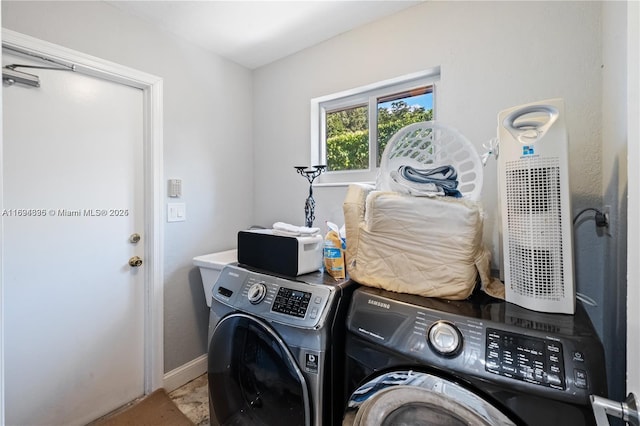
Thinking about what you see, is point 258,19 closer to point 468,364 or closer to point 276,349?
point 276,349

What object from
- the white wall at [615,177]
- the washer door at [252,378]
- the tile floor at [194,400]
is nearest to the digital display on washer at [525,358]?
the white wall at [615,177]

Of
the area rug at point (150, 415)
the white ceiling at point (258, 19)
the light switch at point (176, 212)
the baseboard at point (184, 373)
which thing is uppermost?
the white ceiling at point (258, 19)

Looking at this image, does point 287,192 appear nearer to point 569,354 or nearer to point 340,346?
point 340,346

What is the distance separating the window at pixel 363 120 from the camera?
171cm

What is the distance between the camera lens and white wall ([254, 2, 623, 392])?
1.16 m

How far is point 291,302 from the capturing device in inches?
41.4

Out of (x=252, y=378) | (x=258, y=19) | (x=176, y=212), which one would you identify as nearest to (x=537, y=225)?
(x=252, y=378)

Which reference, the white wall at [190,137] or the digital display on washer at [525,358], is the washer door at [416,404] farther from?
the white wall at [190,137]

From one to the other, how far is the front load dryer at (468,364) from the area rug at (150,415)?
1265mm

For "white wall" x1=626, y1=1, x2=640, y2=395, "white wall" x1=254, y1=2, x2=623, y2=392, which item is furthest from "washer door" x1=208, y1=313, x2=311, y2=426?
"white wall" x1=254, y1=2, x2=623, y2=392

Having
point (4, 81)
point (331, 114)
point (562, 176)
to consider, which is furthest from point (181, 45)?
point (562, 176)

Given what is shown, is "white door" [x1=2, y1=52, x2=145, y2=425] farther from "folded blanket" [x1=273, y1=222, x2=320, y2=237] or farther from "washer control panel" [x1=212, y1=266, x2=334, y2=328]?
"folded blanket" [x1=273, y1=222, x2=320, y2=237]

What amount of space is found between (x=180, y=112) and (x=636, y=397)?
88.0 inches

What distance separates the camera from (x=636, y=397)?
44 centimetres
